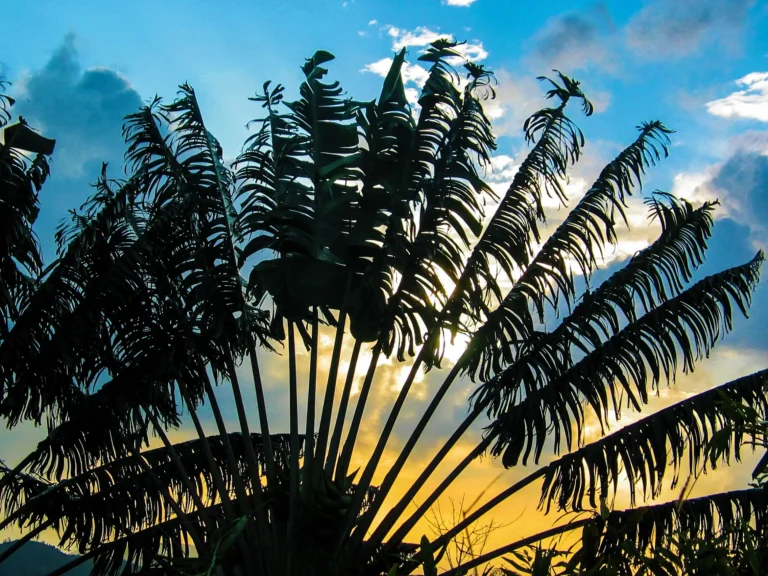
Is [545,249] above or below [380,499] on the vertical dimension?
above

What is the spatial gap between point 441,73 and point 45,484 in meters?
7.84

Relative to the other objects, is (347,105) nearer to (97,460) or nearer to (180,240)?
(180,240)

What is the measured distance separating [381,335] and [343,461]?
1335 mm

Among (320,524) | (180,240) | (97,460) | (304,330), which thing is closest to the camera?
(320,524)

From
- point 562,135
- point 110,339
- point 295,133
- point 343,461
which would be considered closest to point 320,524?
point 343,461

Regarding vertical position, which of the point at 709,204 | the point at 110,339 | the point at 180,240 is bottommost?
the point at 110,339

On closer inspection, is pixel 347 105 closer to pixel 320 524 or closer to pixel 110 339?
pixel 110 339

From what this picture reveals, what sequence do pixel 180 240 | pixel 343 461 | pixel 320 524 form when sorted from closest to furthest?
pixel 320 524
pixel 343 461
pixel 180 240

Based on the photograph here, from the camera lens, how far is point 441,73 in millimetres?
7738

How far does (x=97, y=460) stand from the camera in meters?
9.58

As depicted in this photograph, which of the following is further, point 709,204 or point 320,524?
point 709,204

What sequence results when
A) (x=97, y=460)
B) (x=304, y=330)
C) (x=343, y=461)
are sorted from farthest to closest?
(x=97, y=460), (x=304, y=330), (x=343, y=461)

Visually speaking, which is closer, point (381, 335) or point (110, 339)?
point (381, 335)

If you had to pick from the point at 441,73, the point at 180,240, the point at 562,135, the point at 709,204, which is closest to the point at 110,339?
the point at 180,240
